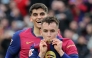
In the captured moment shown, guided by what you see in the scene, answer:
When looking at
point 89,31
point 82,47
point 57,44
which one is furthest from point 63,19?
point 57,44

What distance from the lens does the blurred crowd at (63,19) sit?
1493 cm

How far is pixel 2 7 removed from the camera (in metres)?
18.1

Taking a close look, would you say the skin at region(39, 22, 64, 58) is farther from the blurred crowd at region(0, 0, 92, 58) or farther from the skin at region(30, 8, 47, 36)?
the blurred crowd at region(0, 0, 92, 58)

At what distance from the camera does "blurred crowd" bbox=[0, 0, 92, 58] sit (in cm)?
1493

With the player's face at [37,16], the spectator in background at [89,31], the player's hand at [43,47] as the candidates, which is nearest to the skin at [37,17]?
the player's face at [37,16]

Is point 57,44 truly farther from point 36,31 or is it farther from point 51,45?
point 36,31

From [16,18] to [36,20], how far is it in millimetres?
8947

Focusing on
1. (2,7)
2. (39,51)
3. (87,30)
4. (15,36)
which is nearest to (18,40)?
(15,36)

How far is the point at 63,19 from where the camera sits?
15992 millimetres

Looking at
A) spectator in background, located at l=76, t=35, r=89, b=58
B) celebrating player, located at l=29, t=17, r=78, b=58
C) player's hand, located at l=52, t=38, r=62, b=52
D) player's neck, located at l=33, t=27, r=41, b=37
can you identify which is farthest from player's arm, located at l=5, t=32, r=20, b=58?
spectator in background, located at l=76, t=35, r=89, b=58

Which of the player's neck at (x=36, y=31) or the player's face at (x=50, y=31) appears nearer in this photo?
the player's face at (x=50, y=31)

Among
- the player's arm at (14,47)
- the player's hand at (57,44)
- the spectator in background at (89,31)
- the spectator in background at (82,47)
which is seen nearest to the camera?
the player's hand at (57,44)

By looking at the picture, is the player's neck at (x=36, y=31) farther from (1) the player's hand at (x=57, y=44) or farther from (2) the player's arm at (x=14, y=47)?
(1) the player's hand at (x=57, y=44)

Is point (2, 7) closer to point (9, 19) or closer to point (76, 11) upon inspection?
point (9, 19)
